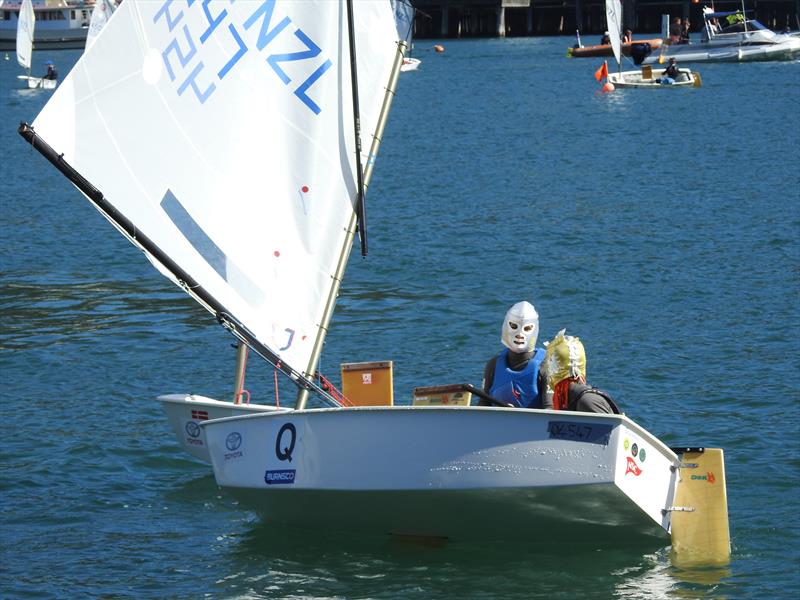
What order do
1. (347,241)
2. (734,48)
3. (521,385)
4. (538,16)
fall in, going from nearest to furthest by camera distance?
1. (521,385)
2. (347,241)
3. (734,48)
4. (538,16)

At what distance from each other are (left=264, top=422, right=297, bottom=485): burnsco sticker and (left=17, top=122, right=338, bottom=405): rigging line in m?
0.65

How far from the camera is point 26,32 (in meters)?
83.0

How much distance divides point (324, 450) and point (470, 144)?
41.0 meters

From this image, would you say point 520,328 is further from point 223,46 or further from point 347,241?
point 223,46

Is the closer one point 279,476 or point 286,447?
point 286,447

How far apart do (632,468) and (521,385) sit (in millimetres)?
1312

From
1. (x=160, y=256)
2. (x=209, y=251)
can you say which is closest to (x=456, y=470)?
(x=209, y=251)

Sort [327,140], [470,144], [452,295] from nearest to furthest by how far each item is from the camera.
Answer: [327,140] → [452,295] → [470,144]

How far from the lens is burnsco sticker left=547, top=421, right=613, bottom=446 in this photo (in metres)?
11.5

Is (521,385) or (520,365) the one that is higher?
(520,365)

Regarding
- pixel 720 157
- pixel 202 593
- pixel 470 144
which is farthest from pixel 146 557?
pixel 470 144

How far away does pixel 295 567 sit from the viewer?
13422 mm

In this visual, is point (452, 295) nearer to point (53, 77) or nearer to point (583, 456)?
point (583, 456)

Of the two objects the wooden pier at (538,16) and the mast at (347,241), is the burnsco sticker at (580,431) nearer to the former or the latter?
the mast at (347,241)
